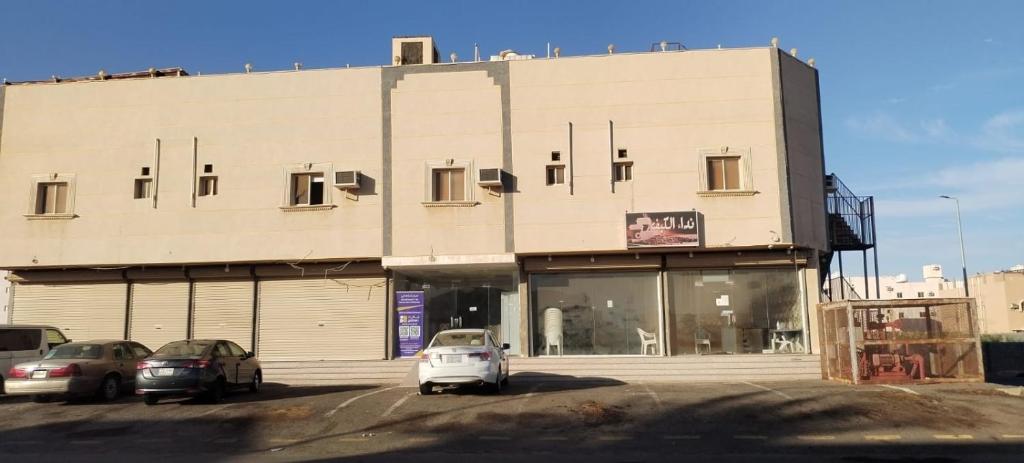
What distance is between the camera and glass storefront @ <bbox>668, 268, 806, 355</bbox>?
2312cm

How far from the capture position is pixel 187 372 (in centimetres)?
1609

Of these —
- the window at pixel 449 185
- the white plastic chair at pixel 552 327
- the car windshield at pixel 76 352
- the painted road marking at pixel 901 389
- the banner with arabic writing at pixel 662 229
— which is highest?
the window at pixel 449 185

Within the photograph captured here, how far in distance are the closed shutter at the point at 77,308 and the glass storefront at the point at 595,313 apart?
514 inches

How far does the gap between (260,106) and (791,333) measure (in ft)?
57.1

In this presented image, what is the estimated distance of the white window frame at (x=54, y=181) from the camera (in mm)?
24391

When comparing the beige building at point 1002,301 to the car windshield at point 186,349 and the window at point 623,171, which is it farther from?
the car windshield at point 186,349

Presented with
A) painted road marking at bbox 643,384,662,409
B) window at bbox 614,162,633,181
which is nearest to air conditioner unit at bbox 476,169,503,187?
window at bbox 614,162,633,181

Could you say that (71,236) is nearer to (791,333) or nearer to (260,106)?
(260,106)

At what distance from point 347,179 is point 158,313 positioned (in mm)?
7596

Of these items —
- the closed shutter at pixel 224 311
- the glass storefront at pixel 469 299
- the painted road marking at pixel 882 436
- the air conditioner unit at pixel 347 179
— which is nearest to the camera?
the painted road marking at pixel 882 436

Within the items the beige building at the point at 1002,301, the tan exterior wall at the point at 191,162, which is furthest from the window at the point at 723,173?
the beige building at the point at 1002,301

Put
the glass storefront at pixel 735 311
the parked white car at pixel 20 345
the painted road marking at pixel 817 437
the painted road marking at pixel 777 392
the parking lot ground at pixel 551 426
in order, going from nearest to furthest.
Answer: the parking lot ground at pixel 551 426, the painted road marking at pixel 817 437, the painted road marking at pixel 777 392, the parked white car at pixel 20 345, the glass storefront at pixel 735 311

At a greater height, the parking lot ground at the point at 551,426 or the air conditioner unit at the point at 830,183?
the air conditioner unit at the point at 830,183

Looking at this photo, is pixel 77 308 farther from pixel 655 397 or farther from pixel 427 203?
pixel 655 397
